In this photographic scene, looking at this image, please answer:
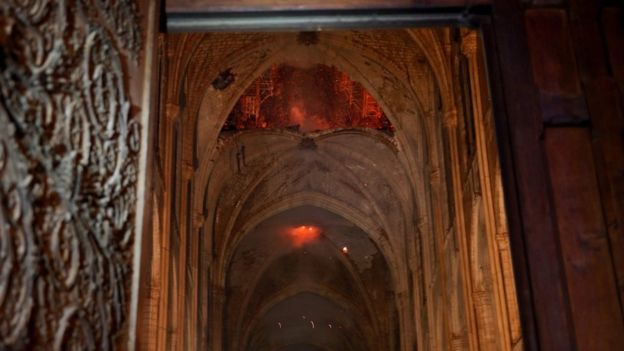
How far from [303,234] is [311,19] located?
21575mm

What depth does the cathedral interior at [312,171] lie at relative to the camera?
3301mm

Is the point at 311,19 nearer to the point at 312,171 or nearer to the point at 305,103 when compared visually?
the point at 305,103

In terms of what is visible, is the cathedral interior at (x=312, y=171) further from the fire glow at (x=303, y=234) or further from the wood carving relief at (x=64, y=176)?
the fire glow at (x=303, y=234)

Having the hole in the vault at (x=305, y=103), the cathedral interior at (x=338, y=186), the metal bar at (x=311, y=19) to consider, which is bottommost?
the metal bar at (x=311, y=19)

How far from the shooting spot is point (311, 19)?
491 cm

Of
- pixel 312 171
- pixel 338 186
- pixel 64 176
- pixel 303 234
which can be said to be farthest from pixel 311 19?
pixel 303 234

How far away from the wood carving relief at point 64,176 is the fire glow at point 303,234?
22.2 meters

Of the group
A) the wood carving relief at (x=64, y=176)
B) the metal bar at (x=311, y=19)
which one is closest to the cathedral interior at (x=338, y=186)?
the metal bar at (x=311, y=19)

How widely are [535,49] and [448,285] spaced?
9.79 metres

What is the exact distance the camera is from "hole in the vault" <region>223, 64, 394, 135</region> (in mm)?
19828

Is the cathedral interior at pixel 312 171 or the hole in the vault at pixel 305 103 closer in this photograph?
the cathedral interior at pixel 312 171

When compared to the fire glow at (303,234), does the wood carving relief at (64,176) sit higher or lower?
lower

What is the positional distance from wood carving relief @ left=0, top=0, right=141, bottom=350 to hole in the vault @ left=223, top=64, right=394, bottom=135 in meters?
15.8

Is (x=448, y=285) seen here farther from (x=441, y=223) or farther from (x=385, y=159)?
(x=385, y=159)
